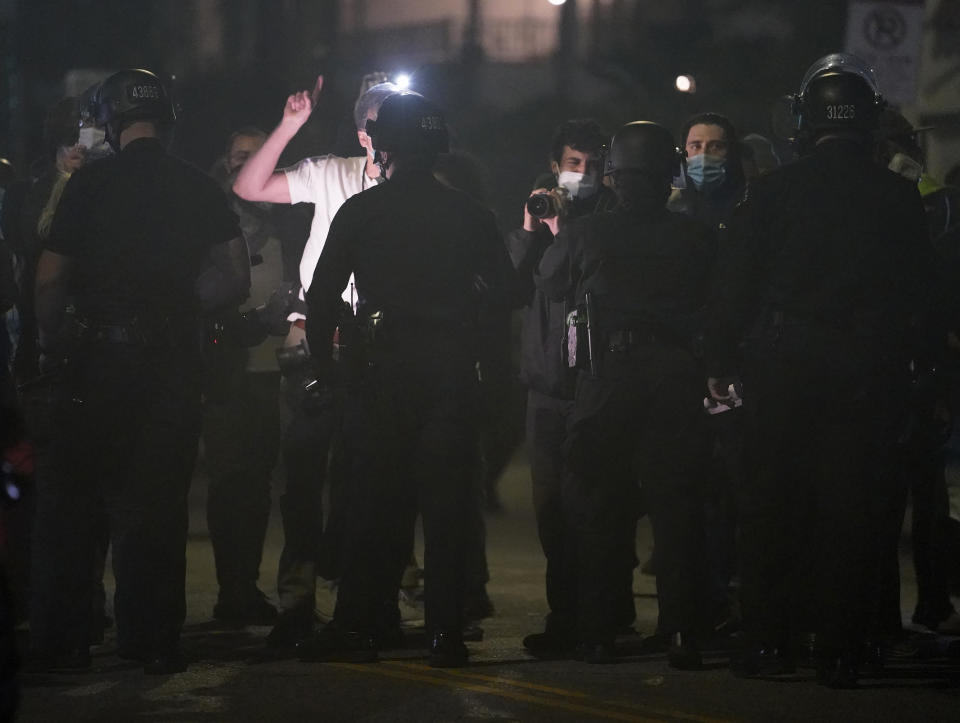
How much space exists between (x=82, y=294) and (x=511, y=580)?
384 cm

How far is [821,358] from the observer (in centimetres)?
784

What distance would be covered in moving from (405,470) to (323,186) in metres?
1.65

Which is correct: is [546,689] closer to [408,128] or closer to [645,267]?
[645,267]

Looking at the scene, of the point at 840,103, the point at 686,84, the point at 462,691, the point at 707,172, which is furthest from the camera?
the point at 686,84

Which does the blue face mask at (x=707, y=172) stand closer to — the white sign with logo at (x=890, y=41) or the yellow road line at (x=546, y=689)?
the yellow road line at (x=546, y=689)

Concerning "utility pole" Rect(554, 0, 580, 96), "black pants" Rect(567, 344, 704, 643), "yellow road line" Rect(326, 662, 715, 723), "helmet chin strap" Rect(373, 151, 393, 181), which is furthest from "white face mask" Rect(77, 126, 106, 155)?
"utility pole" Rect(554, 0, 580, 96)

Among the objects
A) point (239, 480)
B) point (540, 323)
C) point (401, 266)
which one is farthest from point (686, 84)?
point (401, 266)

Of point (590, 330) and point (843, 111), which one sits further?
point (590, 330)

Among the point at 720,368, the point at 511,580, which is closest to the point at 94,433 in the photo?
the point at 720,368

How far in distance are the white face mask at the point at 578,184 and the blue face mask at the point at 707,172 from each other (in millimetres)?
664

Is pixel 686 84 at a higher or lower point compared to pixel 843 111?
higher

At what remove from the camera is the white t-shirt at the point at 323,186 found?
9.38 metres

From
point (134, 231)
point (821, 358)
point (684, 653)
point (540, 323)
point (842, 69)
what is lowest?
point (684, 653)

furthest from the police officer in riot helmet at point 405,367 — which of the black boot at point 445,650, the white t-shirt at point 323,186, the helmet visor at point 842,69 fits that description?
the helmet visor at point 842,69
